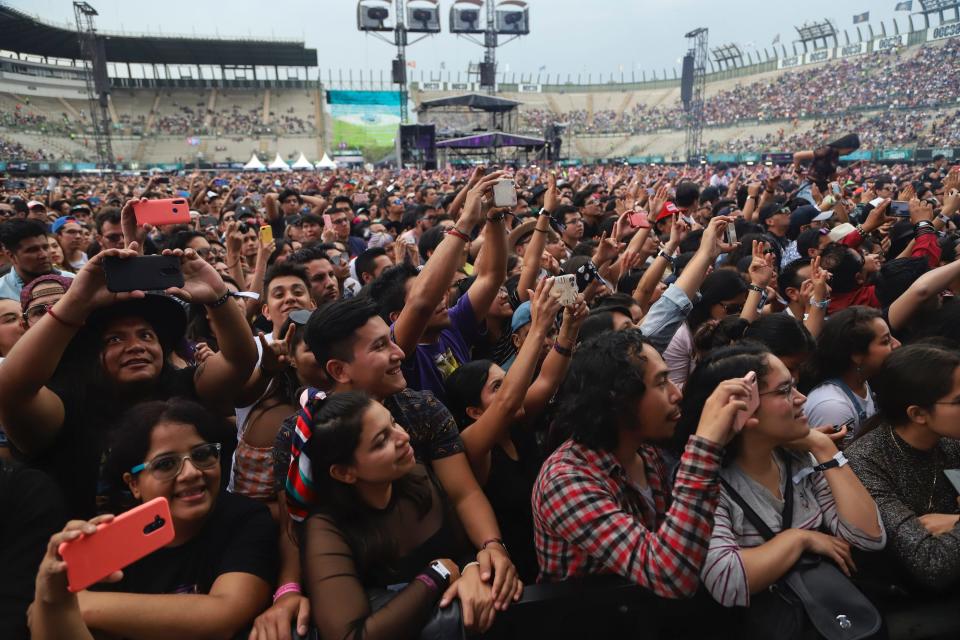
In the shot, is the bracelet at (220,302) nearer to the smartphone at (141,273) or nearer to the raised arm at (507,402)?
the smartphone at (141,273)

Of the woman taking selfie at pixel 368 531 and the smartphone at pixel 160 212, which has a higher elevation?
the smartphone at pixel 160 212

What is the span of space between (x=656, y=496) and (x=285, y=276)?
2327mm

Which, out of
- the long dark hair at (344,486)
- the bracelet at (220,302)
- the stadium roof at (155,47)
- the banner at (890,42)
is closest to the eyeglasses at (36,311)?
the bracelet at (220,302)

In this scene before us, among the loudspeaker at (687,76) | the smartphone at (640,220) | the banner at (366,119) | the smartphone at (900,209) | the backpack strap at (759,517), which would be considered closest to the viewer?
the backpack strap at (759,517)

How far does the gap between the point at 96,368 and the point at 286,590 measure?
119cm

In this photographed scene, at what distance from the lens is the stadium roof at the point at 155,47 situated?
39694mm

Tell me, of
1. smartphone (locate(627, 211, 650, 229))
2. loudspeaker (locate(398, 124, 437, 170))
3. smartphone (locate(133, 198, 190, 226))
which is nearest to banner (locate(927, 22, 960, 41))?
loudspeaker (locate(398, 124, 437, 170))

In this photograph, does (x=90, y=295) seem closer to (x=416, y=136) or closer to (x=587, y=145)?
Result: (x=416, y=136)

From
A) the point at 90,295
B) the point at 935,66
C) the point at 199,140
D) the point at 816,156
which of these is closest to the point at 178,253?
the point at 90,295

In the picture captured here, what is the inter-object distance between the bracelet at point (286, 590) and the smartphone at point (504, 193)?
204cm

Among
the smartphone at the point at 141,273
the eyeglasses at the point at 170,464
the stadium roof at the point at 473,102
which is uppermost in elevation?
the stadium roof at the point at 473,102

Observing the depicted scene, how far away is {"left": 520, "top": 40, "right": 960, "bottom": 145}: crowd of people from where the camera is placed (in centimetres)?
3378

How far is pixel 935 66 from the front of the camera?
119ft

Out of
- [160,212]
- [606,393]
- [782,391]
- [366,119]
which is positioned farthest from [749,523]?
[366,119]
